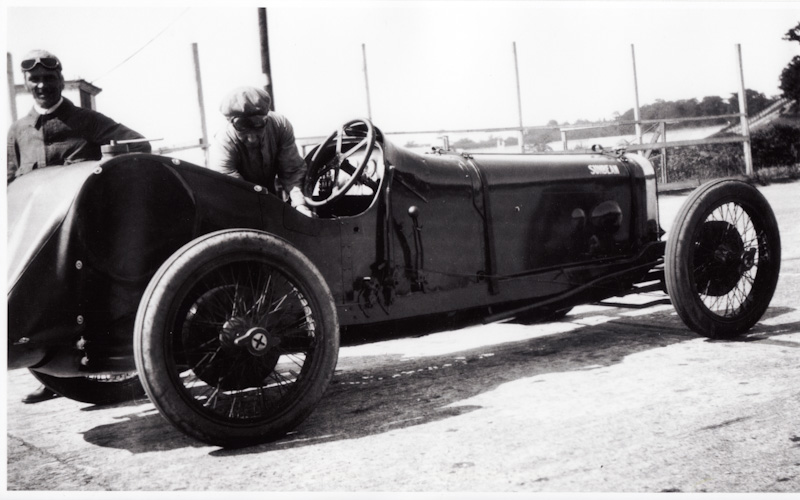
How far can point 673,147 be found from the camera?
13727 mm

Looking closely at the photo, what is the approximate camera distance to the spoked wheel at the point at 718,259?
4129 millimetres

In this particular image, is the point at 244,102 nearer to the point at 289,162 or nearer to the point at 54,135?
the point at 289,162

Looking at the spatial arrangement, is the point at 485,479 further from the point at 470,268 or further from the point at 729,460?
the point at 470,268

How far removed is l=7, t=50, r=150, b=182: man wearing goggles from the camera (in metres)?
3.93

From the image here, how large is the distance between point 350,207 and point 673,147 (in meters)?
11.5

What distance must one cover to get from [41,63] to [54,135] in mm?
437

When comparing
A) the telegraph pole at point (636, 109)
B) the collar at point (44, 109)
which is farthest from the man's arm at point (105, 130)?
the telegraph pole at point (636, 109)

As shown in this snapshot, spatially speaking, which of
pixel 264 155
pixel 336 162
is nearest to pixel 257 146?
pixel 264 155

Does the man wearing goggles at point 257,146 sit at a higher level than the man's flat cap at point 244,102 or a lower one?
lower

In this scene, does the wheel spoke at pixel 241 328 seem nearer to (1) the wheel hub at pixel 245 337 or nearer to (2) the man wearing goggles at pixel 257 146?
(1) the wheel hub at pixel 245 337

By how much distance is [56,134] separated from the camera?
3963mm

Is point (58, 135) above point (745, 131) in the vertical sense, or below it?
below

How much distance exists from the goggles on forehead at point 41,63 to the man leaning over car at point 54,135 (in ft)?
0.43

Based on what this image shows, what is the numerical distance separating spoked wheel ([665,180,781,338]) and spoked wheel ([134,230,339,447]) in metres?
2.28
